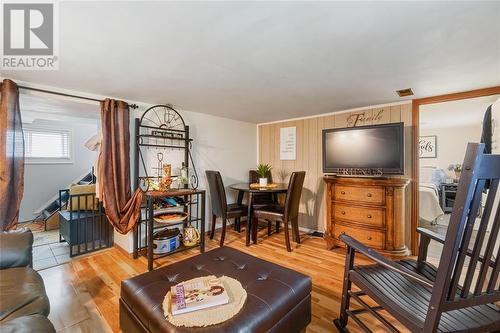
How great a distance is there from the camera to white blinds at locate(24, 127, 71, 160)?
427 cm

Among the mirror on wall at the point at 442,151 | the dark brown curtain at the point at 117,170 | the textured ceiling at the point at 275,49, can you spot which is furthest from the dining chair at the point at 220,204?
the mirror on wall at the point at 442,151

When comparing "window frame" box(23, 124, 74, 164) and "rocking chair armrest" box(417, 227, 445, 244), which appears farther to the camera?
"window frame" box(23, 124, 74, 164)

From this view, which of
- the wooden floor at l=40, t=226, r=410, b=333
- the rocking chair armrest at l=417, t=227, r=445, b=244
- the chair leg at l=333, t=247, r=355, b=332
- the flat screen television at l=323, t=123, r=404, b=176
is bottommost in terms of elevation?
the wooden floor at l=40, t=226, r=410, b=333

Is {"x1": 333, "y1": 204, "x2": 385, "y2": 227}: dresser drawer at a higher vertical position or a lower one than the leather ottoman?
higher

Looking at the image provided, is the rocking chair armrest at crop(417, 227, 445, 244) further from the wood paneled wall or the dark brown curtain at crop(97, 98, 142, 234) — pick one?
the dark brown curtain at crop(97, 98, 142, 234)

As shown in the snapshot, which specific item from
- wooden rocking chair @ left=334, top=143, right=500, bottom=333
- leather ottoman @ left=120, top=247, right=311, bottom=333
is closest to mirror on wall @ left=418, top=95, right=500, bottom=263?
wooden rocking chair @ left=334, top=143, right=500, bottom=333

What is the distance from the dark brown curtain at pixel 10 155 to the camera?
1921 millimetres

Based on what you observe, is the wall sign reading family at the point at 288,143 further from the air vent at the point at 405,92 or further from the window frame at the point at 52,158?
the window frame at the point at 52,158

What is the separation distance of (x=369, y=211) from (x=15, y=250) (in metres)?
3.15

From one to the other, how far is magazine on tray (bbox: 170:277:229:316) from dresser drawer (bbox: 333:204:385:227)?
6.45 feet

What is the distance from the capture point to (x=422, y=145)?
5.96 meters

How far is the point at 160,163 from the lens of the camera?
303 cm

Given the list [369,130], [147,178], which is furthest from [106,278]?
[369,130]

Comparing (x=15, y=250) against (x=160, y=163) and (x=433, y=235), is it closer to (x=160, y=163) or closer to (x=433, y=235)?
(x=160, y=163)
